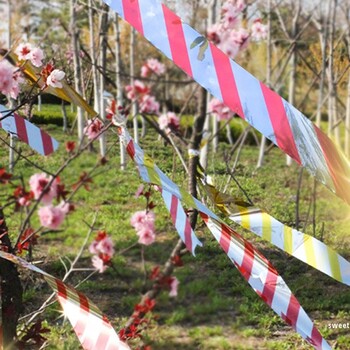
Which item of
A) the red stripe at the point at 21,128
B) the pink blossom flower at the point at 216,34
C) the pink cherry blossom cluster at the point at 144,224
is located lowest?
the pink cherry blossom cluster at the point at 144,224

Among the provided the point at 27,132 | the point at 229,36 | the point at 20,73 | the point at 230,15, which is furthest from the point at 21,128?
the point at 230,15

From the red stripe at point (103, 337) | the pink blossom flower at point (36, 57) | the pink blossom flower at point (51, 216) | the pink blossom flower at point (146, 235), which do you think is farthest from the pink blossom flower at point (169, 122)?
the red stripe at point (103, 337)

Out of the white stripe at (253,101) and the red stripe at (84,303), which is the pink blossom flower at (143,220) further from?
the white stripe at (253,101)

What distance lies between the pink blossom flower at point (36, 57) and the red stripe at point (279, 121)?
1.86 ft

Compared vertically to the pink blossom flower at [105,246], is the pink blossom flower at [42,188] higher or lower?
higher

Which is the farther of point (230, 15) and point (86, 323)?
point (230, 15)

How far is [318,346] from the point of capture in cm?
143

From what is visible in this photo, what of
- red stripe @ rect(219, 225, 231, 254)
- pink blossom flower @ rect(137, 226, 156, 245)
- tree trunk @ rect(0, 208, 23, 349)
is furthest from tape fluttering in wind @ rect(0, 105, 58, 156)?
red stripe @ rect(219, 225, 231, 254)

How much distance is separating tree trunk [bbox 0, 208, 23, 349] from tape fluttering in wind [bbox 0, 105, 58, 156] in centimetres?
22

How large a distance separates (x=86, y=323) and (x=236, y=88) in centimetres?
58

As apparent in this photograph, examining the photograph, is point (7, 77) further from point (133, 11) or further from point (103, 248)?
point (103, 248)

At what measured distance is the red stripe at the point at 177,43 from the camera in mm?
1260

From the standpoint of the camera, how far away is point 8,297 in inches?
60.8

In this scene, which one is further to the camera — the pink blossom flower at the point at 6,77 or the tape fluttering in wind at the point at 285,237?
the tape fluttering in wind at the point at 285,237
